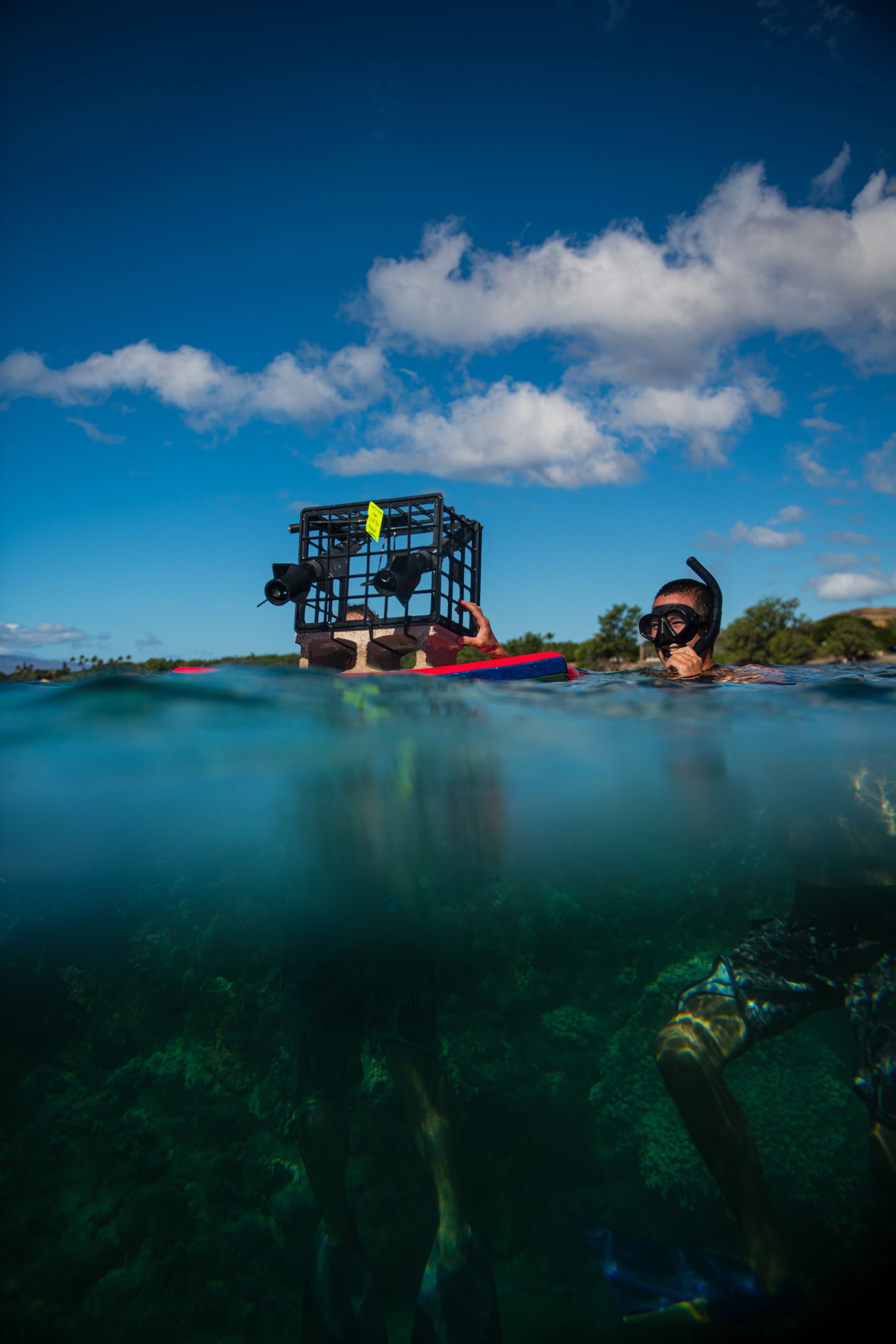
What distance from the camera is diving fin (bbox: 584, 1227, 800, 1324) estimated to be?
4.00 meters

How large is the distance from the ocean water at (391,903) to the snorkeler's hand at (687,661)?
7.1 inches

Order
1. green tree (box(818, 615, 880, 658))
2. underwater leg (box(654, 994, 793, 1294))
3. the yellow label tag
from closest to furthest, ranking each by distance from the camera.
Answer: underwater leg (box(654, 994, 793, 1294))
the yellow label tag
green tree (box(818, 615, 880, 658))

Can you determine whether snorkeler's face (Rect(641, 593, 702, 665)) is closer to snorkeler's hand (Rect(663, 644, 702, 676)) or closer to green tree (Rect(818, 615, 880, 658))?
snorkeler's hand (Rect(663, 644, 702, 676))

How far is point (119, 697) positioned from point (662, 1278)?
5.96 m

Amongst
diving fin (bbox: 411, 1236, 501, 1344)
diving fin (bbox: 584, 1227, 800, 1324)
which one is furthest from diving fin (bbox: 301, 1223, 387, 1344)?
diving fin (bbox: 584, 1227, 800, 1324)

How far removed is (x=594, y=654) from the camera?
4756cm

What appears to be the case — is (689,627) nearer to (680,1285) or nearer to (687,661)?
(687,661)

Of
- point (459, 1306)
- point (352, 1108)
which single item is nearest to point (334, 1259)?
point (459, 1306)

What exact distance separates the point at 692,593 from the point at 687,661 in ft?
2.17

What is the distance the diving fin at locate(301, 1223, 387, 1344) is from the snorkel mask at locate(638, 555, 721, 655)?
200 inches

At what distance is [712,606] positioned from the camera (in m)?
5.54

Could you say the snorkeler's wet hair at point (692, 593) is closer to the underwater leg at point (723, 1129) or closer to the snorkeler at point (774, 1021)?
the snorkeler at point (774, 1021)

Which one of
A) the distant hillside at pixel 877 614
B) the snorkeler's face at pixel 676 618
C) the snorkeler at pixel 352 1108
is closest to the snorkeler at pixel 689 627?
the snorkeler's face at pixel 676 618

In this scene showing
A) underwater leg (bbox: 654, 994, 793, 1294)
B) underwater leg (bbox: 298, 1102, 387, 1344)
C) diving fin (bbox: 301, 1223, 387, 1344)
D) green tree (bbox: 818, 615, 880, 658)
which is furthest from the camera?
green tree (bbox: 818, 615, 880, 658)
